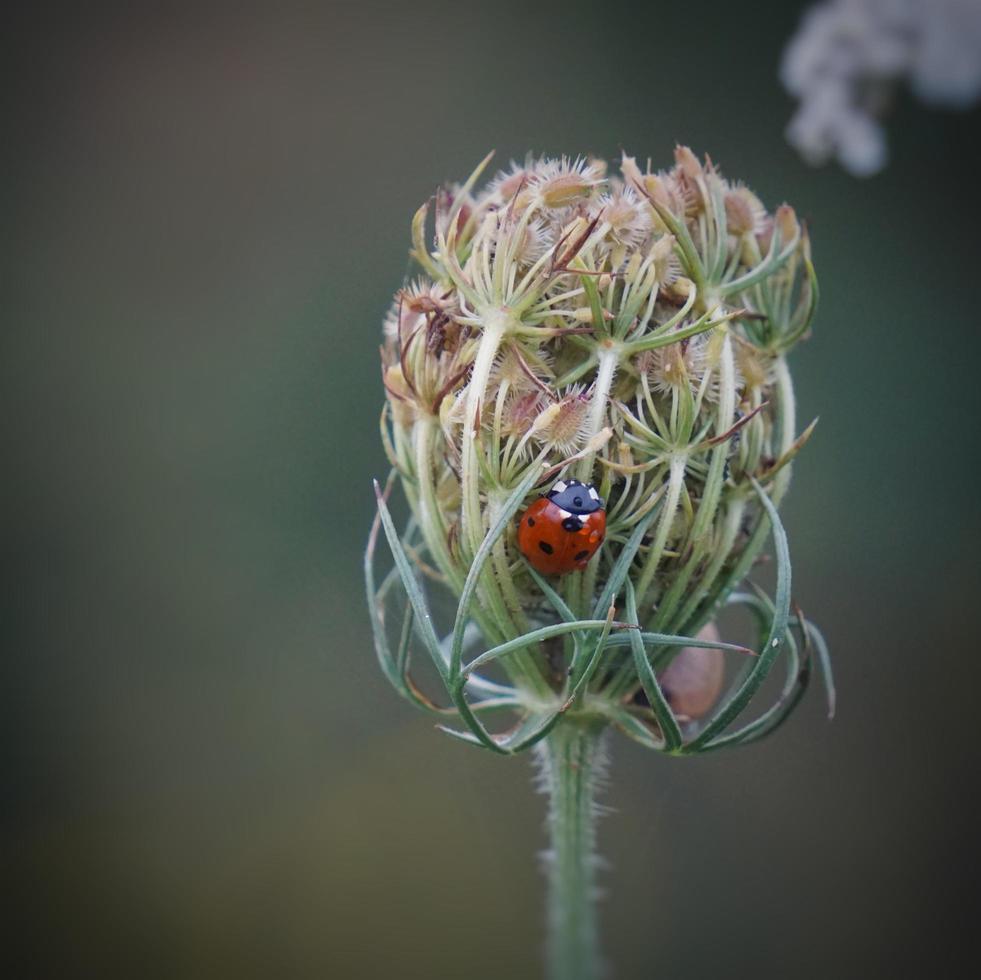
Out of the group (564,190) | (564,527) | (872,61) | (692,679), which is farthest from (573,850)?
(872,61)

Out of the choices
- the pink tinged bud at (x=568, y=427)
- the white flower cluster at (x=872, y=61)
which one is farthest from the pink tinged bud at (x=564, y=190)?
the white flower cluster at (x=872, y=61)

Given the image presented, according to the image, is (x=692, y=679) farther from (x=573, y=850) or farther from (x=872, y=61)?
(x=872, y=61)

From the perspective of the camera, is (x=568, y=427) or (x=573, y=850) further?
(x=573, y=850)

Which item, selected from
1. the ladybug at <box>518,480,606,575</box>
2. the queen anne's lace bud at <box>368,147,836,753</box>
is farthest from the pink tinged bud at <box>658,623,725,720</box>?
the ladybug at <box>518,480,606,575</box>

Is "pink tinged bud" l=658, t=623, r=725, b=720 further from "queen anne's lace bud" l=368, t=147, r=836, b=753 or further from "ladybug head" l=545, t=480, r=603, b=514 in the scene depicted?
"ladybug head" l=545, t=480, r=603, b=514

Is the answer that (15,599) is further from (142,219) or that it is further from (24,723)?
(142,219)

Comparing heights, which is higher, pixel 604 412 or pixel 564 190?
pixel 564 190
